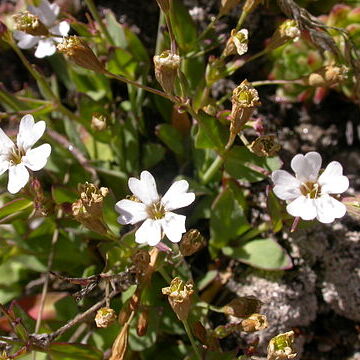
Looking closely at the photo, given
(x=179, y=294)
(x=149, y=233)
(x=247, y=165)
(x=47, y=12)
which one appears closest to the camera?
(x=179, y=294)

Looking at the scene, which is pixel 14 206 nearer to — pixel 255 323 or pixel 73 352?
pixel 73 352

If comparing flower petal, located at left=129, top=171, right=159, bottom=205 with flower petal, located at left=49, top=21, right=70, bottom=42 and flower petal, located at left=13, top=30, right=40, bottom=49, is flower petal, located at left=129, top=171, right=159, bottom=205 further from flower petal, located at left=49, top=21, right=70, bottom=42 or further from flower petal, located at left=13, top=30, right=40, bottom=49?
flower petal, located at left=13, top=30, right=40, bottom=49

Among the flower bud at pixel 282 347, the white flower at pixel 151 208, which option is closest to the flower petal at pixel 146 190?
the white flower at pixel 151 208

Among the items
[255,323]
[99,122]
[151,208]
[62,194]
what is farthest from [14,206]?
[255,323]

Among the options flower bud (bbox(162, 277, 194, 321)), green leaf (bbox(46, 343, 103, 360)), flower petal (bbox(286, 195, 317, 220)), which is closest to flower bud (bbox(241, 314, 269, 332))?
flower bud (bbox(162, 277, 194, 321))

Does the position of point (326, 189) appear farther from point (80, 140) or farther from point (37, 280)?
point (37, 280)
